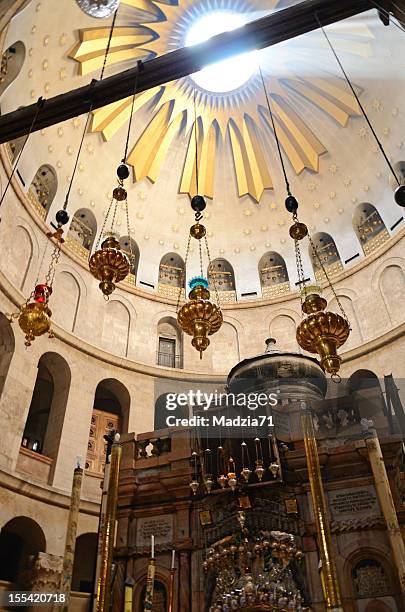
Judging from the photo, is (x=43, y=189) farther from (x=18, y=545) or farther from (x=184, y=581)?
(x=184, y=581)

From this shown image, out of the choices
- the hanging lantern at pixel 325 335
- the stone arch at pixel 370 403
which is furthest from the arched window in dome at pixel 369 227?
the hanging lantern at pixel 325 335

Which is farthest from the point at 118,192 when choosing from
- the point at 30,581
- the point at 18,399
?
the point at 30,581

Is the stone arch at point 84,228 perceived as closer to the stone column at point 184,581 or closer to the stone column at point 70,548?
the stone column at point 70,548

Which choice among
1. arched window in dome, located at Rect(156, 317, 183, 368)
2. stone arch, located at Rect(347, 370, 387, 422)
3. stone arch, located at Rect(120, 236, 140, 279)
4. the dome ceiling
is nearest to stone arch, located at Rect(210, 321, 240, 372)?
arched window in dome, located at Rect(156, 317, 183, 368)

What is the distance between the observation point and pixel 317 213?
19.7m

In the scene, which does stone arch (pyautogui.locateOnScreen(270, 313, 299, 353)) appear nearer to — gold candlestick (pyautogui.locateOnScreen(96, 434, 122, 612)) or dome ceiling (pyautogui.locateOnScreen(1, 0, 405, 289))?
dome ceiling (pyautogui.locateOnScreen(1, 0, 405, 289))

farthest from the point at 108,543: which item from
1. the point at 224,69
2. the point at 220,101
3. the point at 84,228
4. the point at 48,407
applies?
the point at 224,69

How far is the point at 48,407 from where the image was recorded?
53.2 feet

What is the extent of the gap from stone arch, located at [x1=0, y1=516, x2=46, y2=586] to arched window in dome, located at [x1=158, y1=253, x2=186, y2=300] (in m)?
9.90

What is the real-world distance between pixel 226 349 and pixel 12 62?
38.9 feet

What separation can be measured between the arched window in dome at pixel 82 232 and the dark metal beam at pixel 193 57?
1042cm

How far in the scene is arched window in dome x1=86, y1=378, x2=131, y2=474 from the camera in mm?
14719

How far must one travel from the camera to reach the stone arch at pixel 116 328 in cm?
1706

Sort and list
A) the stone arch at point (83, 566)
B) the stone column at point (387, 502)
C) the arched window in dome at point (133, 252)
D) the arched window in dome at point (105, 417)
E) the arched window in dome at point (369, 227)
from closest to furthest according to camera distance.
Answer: the stone column at point (387, 502), the stone arch at point (83, 566), the arched window in dome at point (105, 417), the arched window in dome at point (369, 227), the arched window in dome at point (133, 252)
